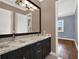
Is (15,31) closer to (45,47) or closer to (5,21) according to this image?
(5,21)

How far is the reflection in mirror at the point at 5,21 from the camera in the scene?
191 cm

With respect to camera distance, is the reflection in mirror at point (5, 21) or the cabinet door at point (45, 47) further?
the cabinet door at point (45, 47)

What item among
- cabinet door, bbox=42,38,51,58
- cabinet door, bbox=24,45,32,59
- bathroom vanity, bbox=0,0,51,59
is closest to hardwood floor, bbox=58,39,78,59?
cabinet door, bbox=42,38,51,58

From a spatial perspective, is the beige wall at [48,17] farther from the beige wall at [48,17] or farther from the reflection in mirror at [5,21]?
the reflection in mirror at [5,21]

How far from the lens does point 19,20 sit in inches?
100

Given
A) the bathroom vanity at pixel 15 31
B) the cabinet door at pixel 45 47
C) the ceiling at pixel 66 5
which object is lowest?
the cabinet door at pixel 45 47

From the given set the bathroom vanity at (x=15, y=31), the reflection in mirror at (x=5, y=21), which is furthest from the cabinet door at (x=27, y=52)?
the reflection in mirror at (x=5, y=21)

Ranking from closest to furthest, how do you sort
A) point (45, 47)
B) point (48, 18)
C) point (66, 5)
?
point (45, 47), point (48, 18), point (66, 5)

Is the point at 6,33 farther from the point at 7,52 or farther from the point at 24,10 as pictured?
the point at 24,10

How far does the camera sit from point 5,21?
2.02 meters

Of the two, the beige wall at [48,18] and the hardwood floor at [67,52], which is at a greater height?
the beige wall at [48,18]

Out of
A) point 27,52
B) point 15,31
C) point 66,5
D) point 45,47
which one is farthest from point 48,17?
point 27,52

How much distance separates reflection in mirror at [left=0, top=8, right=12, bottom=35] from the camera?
1910 mm

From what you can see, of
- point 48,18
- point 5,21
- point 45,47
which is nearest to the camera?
point 5,21
